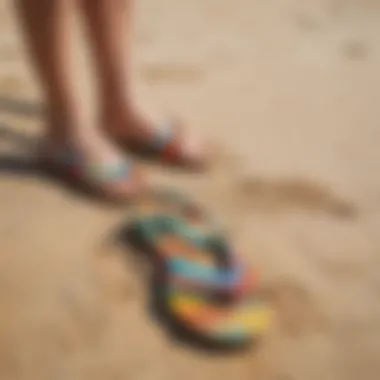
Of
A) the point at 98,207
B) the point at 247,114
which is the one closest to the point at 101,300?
the point at 98,207

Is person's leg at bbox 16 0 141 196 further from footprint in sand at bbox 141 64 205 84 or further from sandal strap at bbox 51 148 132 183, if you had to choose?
footprint in sand at bbox 141 64 205 84

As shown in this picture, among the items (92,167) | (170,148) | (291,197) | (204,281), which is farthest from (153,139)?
(204,281)

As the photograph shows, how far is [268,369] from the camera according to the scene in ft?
3.17

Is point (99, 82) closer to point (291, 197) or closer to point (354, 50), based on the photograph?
point (291, 197)

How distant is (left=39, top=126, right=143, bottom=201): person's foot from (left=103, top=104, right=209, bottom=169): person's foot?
0.06 meters

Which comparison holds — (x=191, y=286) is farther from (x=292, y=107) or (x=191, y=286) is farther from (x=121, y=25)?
(x=292, y=107)

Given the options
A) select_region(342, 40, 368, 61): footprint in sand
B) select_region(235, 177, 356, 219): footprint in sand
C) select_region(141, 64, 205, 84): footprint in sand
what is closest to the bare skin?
select_region(235, 177, 356, 219): footprint in sand

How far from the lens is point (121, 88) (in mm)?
1320

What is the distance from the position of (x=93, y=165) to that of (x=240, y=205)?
0.23 metres

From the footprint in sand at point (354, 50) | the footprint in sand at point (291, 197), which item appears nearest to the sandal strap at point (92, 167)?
the footprint in sand at point (291, 197)

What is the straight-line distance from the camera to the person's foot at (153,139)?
134 cm

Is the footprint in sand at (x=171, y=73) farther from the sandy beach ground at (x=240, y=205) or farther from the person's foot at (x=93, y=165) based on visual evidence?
the person's foot at (x=93, y=165)

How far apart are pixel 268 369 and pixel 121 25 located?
59 centimetres

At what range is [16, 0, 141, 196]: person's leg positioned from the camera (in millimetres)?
1188
